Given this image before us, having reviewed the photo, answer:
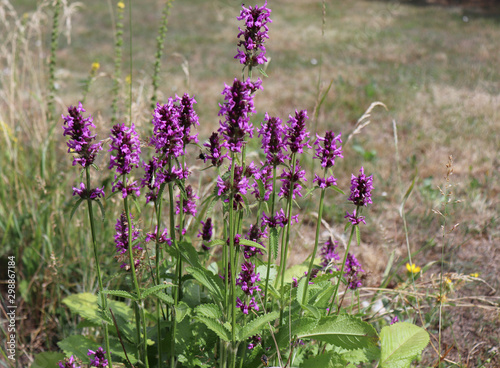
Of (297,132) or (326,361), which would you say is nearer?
(297,132)

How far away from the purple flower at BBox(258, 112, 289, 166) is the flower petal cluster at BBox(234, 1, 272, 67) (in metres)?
0.21

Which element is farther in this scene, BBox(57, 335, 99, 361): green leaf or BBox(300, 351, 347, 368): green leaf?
BBox(57, 335, 99, 361): green leaf

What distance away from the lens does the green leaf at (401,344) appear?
1875 millimetres

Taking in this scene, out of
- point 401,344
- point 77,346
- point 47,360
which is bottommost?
point 47,360

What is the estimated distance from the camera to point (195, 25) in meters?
14.2

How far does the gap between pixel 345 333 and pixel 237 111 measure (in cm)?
94

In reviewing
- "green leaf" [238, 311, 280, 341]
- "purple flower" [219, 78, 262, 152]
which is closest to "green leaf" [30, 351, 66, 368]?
"green leaf" [238, 311, 280, 341]

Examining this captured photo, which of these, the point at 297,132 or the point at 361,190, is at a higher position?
the point at 297,132

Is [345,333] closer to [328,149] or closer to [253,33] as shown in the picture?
[328,149]

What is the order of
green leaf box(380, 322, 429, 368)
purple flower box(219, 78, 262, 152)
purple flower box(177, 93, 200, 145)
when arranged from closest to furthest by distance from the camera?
purple flower box(219, 78, 262, 152)
purple flower box(177, 93, 200, 145)
green leaf box(380, 322, 429, 368)

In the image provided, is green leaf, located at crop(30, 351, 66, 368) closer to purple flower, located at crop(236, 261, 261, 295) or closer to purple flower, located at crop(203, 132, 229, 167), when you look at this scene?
purple flower, located at crop(236, 261, 261, 295)

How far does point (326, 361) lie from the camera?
1771mm

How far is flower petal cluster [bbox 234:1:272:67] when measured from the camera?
1.56 meters

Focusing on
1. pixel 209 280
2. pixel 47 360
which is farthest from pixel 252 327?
pixel 47 360
